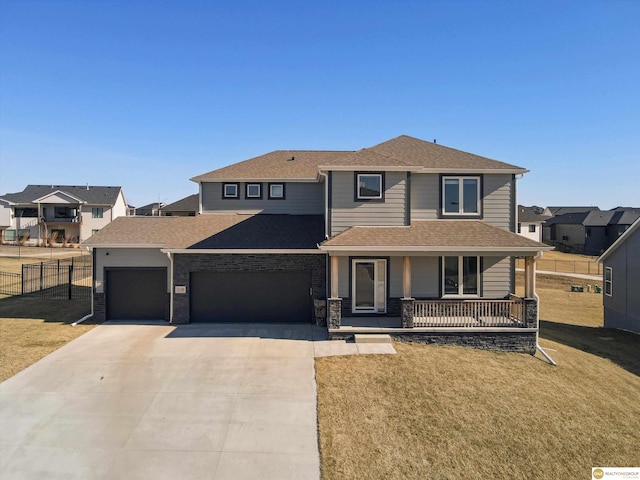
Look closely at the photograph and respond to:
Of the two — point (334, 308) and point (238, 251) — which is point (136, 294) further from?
point (334, 308)

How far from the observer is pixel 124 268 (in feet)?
46.2

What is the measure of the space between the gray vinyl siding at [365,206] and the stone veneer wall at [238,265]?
165 cm

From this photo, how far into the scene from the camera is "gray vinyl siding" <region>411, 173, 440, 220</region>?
14.0 m

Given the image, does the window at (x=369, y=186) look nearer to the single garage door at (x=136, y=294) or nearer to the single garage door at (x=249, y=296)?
the single garage door at (x=249, y=296)

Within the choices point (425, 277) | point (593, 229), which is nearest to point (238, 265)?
point (425, 277)

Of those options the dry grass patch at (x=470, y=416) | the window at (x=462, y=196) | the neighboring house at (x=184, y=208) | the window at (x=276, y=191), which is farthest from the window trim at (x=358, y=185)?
the neighboring house at (x=184, y=208)

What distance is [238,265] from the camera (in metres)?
13.8

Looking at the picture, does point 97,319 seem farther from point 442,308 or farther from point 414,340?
point 442,308

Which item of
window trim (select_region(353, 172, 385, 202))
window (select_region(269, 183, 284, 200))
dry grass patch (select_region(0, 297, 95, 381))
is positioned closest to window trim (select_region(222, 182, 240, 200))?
window (select_region(269, 183, 284, 200))

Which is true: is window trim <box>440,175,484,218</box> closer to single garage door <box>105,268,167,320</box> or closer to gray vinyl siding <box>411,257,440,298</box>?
gray vinyl siding <box>411,257,440,298</box>

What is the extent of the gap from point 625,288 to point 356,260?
45.2 ft

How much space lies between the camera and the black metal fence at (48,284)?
1845 centimetres

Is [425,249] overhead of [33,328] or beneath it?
overhead
